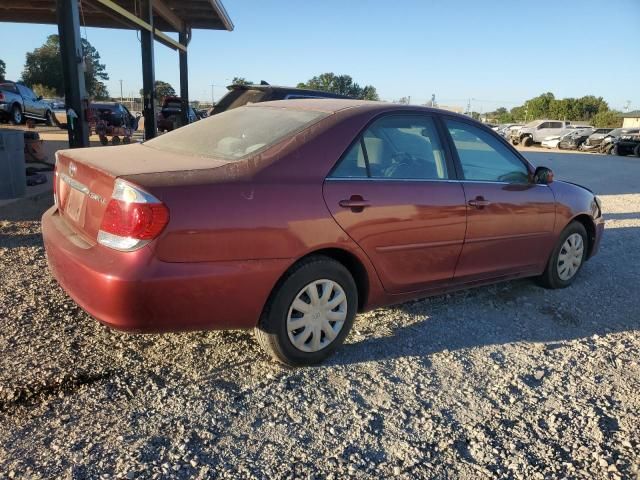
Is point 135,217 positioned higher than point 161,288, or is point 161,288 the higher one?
point 135,217

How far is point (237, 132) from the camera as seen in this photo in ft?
11.5

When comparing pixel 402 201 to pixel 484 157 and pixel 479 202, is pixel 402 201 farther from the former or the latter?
pixel 484 157

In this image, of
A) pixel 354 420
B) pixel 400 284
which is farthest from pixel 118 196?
pixel 400 284

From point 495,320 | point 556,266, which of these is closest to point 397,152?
point 495,320

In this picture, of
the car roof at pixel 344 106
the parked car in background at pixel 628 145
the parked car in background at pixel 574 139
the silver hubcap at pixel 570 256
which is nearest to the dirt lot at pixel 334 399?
the silver hubcap at pixel 570 256

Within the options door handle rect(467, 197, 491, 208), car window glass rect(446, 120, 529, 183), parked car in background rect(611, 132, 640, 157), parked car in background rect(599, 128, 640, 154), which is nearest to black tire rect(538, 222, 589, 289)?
car window glass rect(446, 120, 529, 183)

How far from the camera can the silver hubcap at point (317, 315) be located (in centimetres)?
309

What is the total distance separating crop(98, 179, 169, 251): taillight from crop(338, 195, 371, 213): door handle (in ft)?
3.44

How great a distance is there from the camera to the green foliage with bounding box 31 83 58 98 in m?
59.4

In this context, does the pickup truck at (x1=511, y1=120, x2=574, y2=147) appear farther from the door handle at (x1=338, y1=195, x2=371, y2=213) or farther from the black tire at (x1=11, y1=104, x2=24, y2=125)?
the door handle at (x1=338, y1=195, x2=371, y2=213)

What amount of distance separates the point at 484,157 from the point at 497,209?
1.53 feet

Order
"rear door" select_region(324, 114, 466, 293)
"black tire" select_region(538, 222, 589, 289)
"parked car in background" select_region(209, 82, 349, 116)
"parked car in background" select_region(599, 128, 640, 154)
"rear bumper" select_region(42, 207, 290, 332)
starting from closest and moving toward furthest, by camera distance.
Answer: "rear bumper" select_region(42, 207, 290, 332) → "rear door" select_region(324, 114, 466, 293) → "black tire" select_region(538, 222, 589, 289) → "parked car in background" select_region(209, 82, 349, 116) → "parked car in background" select_region(599, 128, 640, 154)

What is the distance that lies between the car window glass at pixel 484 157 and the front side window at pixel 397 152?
241mm

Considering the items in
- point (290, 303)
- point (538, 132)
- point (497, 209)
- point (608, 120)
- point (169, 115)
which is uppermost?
point (608, 120)
